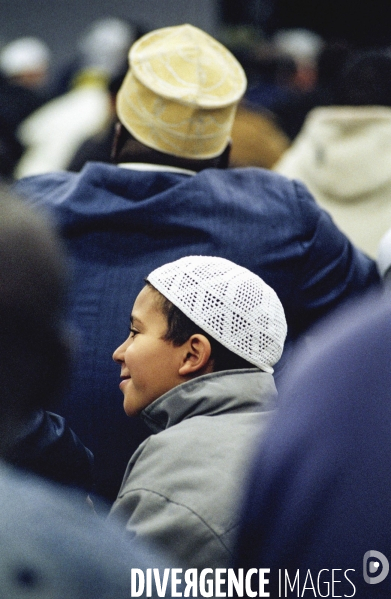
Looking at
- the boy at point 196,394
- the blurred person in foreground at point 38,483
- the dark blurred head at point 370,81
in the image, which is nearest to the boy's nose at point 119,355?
the boy at point 196,394

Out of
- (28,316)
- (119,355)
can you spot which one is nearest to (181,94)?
(119,355)

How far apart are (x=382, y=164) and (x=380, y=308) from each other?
2462 millimetres

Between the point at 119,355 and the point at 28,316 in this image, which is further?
the point at 119,355

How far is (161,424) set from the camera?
76.0 inches

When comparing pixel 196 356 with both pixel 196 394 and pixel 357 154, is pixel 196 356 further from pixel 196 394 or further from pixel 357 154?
pixel 357 154

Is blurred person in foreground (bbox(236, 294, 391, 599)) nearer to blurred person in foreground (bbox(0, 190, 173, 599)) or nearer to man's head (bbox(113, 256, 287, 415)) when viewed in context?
blurred person in foreground (bbox(0, 190, 173, 599))

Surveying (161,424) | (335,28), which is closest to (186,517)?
(161,424)

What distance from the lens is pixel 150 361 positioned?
1.98 metres

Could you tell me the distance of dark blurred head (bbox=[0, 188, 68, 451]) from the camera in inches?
43.6

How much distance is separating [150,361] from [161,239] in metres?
0.45

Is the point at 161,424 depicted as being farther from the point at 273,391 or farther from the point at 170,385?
the point at 273,391

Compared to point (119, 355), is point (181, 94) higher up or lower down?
higher up

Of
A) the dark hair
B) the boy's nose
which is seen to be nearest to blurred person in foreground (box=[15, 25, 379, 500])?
the boy's nose

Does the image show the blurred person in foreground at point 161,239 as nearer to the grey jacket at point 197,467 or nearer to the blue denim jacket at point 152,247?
the blue denim jacket at point 152,247
